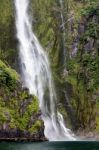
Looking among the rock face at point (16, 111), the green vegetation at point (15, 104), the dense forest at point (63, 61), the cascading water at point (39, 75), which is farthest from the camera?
the cascading water at point (39, 75)

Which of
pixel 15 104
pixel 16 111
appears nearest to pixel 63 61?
pixel 15 104

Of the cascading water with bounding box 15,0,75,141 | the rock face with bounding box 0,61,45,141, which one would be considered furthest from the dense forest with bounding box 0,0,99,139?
the cascading water with bounding box 15,0,75,141

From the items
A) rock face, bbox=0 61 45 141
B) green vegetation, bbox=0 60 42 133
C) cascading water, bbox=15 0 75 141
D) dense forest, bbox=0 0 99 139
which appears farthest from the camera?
cascading water, bbox=15 0 75 141

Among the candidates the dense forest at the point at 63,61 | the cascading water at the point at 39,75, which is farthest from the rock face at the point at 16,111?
the cascading water at the point at 39,75

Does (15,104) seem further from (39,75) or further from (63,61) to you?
(63,61)

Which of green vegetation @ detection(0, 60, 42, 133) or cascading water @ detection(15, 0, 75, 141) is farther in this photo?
cascading water @ detection(15, 0, 75, 141)

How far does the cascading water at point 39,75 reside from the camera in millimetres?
84250

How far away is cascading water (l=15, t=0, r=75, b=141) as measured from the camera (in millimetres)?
84250

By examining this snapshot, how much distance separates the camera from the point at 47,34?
313ft

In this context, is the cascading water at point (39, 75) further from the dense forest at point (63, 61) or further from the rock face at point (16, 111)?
the rock face at point (16, 111)

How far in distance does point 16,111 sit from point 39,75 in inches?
506

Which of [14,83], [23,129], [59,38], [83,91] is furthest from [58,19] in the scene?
[23,129]

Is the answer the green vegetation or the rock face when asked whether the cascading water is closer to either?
the rock face

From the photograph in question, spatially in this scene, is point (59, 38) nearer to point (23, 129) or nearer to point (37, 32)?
point (37, 32)
